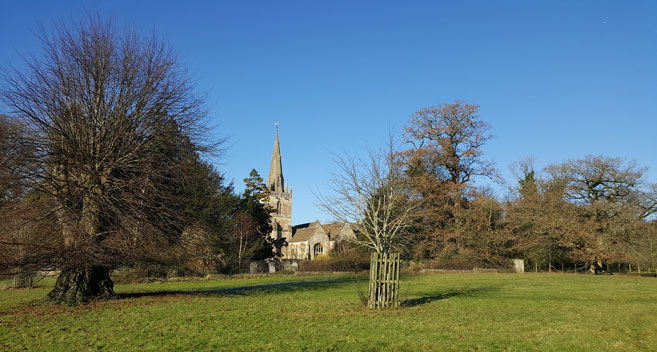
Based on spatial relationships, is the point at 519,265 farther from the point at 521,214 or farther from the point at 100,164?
the point at 100,164

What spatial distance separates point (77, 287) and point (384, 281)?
33.0 ft

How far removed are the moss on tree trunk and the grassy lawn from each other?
2.05 ft

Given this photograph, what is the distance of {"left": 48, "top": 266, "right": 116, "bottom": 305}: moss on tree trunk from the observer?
46.1 feet

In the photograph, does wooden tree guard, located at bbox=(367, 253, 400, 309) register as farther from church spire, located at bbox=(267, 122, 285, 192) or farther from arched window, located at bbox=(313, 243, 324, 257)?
church spire, located at bbox=(267, 122, 285, 192)

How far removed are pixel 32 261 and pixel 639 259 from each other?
3777 centimetres

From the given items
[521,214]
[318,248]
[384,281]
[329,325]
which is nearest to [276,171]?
[318,248]

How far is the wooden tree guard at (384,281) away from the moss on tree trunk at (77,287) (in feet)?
30.7

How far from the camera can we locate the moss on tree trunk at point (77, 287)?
14.0 metres

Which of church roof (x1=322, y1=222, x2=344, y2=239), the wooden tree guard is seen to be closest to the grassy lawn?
the wooden tree guard

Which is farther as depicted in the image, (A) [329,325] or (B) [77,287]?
(B) [77,287]

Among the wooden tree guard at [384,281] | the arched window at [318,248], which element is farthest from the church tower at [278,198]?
the wooden tree guard at [384,281]

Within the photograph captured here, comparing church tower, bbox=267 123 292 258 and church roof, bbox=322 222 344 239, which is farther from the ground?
church tower, bbox=267 123 292 258

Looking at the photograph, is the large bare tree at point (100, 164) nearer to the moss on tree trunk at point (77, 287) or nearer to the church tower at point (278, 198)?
the moss on tree trunk at point (77, 287)

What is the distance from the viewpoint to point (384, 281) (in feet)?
40.6
